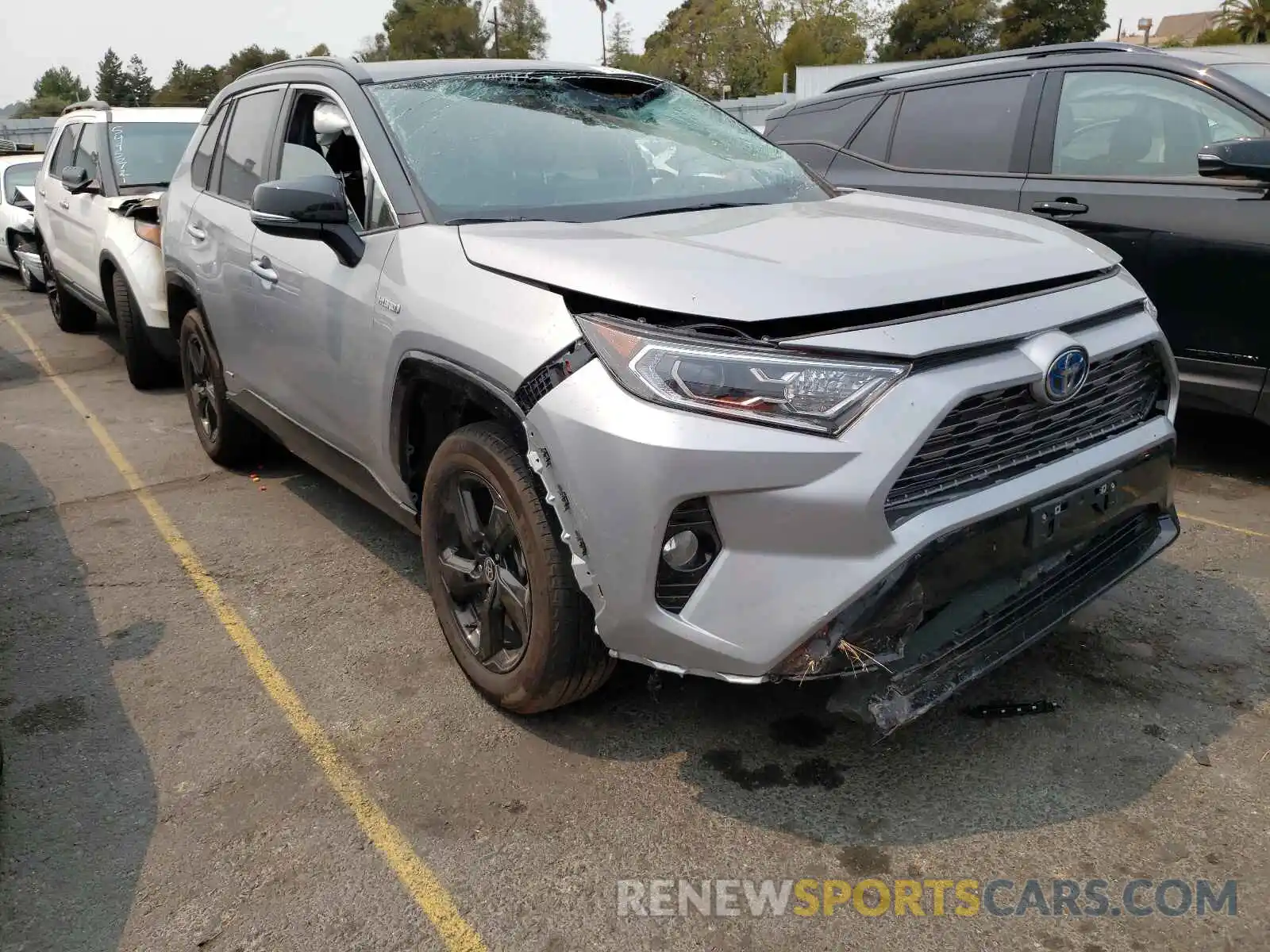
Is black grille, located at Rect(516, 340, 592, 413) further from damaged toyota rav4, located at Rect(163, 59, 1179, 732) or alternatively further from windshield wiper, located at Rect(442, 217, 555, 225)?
windshield wiper, located at Rect(442, 217, 555, 225)

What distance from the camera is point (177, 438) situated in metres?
5.86

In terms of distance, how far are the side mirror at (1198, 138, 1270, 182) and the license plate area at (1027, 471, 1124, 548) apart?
203 cm

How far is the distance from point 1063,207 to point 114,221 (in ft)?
19.1

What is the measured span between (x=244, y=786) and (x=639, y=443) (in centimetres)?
148

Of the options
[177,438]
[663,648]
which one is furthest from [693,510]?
[177,438]

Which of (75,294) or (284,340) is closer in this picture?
(284,340)

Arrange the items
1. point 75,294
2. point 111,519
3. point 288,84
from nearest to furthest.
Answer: point 288,84, point 111,519, point 75,294

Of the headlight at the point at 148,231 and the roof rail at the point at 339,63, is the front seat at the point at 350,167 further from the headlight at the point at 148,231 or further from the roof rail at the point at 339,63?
the headlight at the point at 148,231

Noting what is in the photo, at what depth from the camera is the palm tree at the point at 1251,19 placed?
156 feet

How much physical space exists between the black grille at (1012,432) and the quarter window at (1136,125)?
86.3 inches

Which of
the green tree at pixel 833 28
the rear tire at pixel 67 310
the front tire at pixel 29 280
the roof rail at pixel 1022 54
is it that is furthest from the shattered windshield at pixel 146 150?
the green tree at pixel 833 28

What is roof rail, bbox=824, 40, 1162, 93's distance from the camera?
182 inches

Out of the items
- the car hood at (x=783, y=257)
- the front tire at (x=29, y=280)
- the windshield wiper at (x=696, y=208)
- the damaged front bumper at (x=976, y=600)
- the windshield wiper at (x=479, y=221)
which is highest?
the windshield wiper at (x=479, y=221)

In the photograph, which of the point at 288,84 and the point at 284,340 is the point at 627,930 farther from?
the point at 288,84
